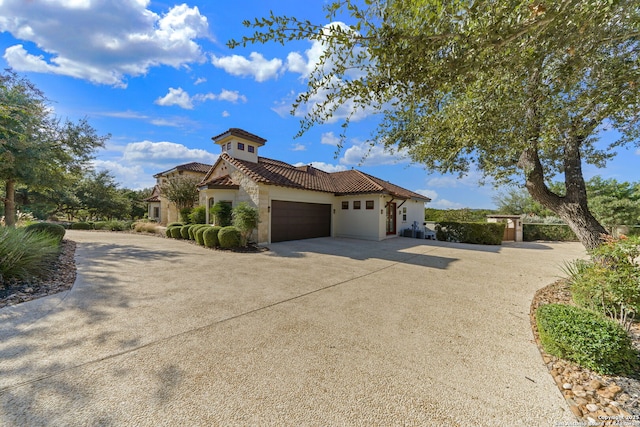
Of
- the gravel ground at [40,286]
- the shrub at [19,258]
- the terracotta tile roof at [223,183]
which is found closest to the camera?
the gravel ground at [40,286]

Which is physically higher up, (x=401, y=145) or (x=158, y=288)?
(x=401, y=145)

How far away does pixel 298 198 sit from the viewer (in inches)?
569

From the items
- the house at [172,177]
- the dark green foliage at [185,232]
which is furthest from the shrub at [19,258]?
the house at [172,177]

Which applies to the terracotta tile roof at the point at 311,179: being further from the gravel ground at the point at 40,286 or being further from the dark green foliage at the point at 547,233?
the gravel ground at the point at 40,286

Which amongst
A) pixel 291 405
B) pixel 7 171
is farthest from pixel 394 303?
pixel 7 171

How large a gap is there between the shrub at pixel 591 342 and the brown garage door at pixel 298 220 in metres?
11.4

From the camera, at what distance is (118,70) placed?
10.1 m

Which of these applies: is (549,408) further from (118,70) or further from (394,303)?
(118,70)

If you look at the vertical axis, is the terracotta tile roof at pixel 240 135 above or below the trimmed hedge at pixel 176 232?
above

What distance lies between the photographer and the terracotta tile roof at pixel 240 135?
48.8 ft

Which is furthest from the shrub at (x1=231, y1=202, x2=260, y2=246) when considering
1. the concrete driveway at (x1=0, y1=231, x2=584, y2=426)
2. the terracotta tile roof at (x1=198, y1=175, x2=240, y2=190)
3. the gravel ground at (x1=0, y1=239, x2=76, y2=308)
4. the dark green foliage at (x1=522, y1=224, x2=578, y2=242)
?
the dark green foliage at (x1=522, y1=224, x2=578, y2=242)

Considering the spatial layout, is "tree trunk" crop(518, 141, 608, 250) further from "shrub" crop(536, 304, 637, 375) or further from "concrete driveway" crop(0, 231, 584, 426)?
"shrub" crop(536, 304, 637, 375)

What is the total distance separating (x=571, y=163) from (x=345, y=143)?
661 centimetres

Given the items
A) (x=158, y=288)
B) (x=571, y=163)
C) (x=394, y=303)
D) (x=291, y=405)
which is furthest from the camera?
(x=571, y=163)
